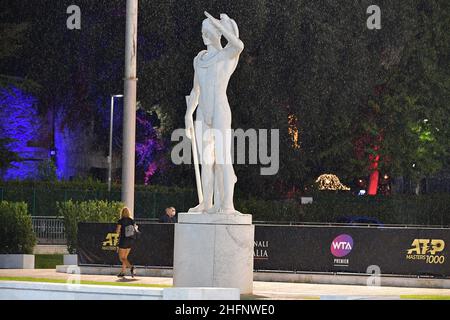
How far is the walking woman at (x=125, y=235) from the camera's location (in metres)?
29.4

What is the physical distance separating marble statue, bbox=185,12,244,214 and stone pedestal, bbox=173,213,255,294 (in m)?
0.50

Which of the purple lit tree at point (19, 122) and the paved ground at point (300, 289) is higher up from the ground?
the purple lit tree at point (19, 122)

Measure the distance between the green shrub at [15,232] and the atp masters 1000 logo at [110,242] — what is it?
18.1 ft

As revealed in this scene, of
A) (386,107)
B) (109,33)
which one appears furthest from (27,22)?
(386,107)

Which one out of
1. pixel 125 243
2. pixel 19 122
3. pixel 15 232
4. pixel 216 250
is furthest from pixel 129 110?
pixel 19 122

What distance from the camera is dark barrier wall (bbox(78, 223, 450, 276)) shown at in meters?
30.0

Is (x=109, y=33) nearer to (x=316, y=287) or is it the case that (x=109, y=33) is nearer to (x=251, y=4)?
(x=251, y=4)

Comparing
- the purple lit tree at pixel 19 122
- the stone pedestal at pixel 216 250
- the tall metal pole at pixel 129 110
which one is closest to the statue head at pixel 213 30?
the stone pedestal at pixel 216 250

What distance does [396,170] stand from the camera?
7381cm

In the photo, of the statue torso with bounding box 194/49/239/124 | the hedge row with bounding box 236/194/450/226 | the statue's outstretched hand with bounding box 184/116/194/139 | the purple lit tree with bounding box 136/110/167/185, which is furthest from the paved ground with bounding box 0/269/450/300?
the purple lit tree with bounding box 136/110/167/185

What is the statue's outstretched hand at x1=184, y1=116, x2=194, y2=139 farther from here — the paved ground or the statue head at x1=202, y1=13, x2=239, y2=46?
the paved ground

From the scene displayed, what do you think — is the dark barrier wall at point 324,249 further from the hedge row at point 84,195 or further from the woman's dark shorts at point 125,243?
the hedge row at point 84,195
